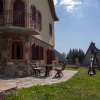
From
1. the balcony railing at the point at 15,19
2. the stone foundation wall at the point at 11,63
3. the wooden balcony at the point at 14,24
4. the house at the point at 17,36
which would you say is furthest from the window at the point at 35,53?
the balcony railing at the point at 15,19

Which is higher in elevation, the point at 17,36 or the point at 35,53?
the point at 17,36

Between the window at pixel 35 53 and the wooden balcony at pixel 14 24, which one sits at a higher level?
the wooden balcony at pixel 14 24

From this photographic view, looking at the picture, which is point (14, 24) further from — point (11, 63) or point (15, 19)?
point (11, 63)

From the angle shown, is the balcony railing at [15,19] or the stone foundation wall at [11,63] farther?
the stone foundation wall at [11,63]

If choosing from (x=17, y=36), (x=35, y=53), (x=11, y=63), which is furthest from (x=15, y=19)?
(x=11, y=63)

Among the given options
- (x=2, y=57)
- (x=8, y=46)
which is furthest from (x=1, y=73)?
(x=8, y=46)

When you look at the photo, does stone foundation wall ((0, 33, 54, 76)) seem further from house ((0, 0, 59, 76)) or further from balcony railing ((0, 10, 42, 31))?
balcony railing ((0, 10, 42, 31))

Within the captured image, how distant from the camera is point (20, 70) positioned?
27.2 ft

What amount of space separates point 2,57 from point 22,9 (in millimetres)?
3504

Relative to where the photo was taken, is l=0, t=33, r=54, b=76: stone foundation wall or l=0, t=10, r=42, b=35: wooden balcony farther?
l=0, t=33, r=54, b=76: stone foundation wall

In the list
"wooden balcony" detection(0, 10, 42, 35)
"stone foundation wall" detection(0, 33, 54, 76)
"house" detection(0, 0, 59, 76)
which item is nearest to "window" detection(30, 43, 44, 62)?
"house" detection(0, 0, 59, 76)

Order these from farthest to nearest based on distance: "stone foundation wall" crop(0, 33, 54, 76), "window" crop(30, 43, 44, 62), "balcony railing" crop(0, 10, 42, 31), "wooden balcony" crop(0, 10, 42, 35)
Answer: "window" crop(30, 43, 44, 62)
"stone foundation wall" crop(0, 33, 54, 76)
"balcony railing" crop(0, 10, 42, 31)
"wooden balcony" crop(0, 10, 42, 35)

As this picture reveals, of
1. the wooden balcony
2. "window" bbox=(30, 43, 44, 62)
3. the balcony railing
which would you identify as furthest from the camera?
"window" bbox=(30, 43, 44, 62)

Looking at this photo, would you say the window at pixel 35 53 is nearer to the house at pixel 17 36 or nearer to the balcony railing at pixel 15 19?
the house at pixel 17 36
